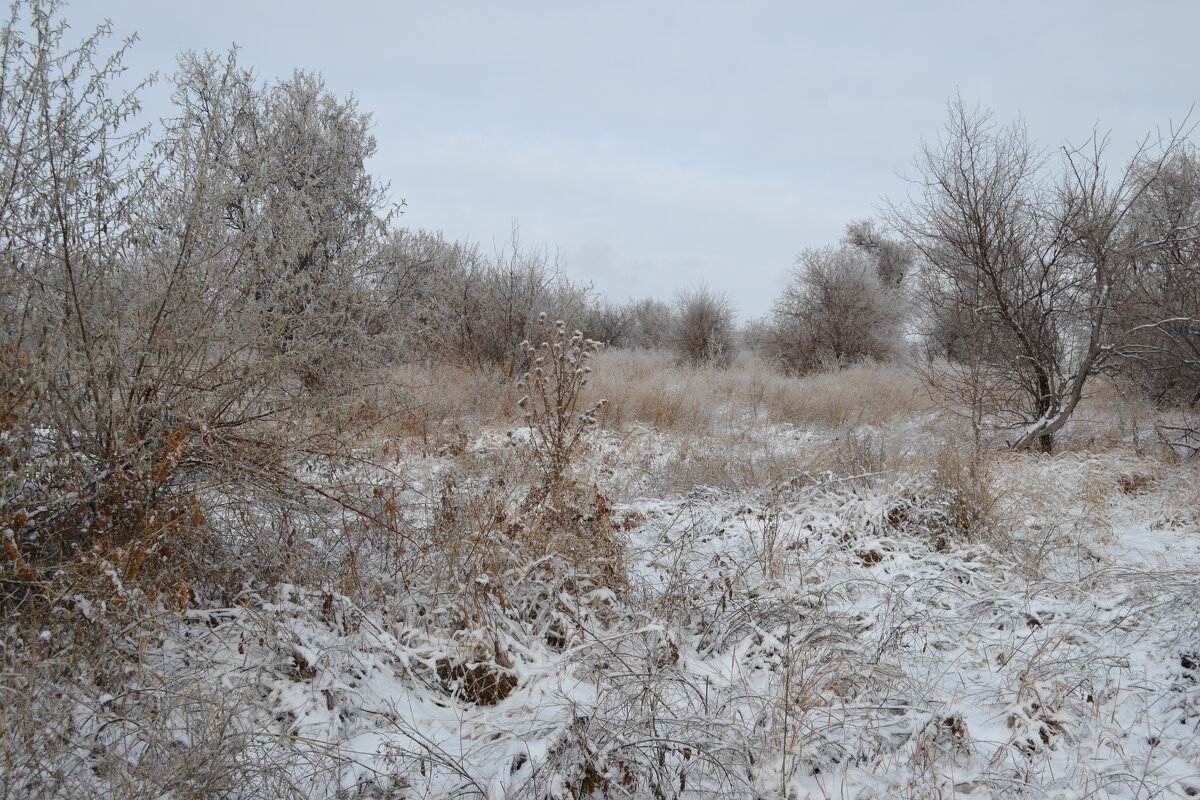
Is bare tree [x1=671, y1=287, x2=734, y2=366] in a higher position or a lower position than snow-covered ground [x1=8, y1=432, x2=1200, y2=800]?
higher

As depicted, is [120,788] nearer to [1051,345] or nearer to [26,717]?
[26,717]

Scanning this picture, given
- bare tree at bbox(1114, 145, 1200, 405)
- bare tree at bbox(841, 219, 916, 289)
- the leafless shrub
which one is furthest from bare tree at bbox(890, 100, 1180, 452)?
bare tree at bbox(841, 219, 916, 289)

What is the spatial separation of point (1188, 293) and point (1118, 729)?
6630 millimetres

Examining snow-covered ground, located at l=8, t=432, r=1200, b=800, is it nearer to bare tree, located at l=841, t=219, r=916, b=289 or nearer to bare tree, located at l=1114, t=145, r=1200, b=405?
bare tree, located at l=1114, t=145, r=1200, b=405

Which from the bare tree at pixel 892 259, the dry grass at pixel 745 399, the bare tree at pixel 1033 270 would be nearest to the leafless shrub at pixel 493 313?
the dry grass at pixel 745 399

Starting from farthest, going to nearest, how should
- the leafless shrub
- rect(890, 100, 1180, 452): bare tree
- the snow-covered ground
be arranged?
the leafless shrub → rect(890, 100, 1180, 452): bare tree → the snow-covered ground

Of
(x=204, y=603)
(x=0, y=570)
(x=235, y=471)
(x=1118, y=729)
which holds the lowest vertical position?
(x=1118, y=729)

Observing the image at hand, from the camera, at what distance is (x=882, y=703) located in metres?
2.38

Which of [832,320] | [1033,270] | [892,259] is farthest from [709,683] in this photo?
[892,259]

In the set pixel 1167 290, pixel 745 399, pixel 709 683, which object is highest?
pixel 1167 290

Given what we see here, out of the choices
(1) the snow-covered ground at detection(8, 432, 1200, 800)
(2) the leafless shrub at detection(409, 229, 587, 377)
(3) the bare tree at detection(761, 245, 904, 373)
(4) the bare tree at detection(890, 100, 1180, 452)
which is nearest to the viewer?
(1) the snow-covered ground at detection(8, 432, 1200, 800)

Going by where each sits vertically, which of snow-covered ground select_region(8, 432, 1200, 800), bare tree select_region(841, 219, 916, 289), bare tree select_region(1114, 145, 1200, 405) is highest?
bare tree select_region(841, 219, 916, 289)

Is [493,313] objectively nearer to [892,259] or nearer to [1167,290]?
[1167,290]

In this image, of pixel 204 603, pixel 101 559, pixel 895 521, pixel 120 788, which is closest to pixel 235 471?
pixel 204 603
